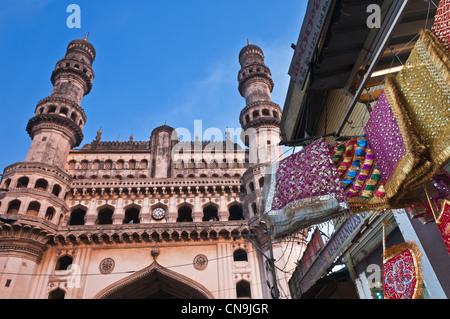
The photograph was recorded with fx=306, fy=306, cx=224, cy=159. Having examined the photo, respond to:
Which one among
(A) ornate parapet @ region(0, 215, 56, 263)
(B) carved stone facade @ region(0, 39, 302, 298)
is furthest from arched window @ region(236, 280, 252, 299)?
(A) ornate parapet @ region(0, 215, 56, 263)

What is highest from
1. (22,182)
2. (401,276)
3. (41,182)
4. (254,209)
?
(41,182)

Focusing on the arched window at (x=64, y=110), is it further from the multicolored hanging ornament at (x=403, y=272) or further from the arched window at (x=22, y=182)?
the multicolored hanging ornament at (x=403, y=272)

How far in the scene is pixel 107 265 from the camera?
20828 millimetres

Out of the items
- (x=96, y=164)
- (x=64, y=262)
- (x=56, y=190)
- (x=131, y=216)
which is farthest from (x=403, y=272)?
(x=96, y=164)

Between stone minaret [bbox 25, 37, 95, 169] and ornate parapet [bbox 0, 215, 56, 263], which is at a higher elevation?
stone minaret [bbox 25, 37, 95, 169]

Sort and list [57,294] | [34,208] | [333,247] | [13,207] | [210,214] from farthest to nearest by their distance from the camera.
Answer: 1. [210,214]
2. [34,208]
3. [13,207]
4. [57,294]
5. [333,247]

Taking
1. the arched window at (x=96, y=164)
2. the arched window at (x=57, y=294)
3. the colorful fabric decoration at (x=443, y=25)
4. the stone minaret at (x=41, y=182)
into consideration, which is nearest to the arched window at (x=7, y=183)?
the stone minaret at (x=41, y=182)

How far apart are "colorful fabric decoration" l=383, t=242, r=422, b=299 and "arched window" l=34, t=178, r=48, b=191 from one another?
925 inches

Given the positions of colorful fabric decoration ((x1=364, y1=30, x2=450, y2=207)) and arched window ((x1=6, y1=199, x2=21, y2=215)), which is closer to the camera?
colorful fabric decoration ((x1=364, y1=30, x2=450, y2=207))

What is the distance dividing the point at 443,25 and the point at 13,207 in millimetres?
25421

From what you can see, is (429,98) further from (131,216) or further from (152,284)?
(131,216)

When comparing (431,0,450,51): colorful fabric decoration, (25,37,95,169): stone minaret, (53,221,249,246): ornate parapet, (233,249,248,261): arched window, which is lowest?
(431,0,450,51): colorful fabric decoration

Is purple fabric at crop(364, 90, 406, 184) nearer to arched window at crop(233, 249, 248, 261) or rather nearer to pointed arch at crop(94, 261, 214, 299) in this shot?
pointed arch at crop(94, 261, 214, 299)

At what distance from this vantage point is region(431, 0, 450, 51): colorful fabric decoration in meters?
2.86
